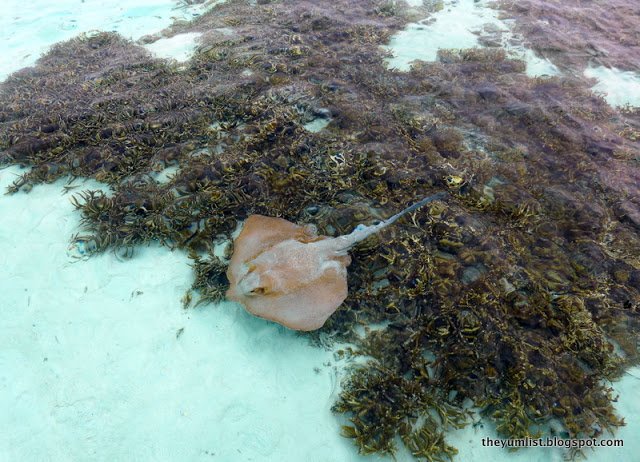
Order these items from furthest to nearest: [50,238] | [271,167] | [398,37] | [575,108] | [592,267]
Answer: [398,37]
[575,108]
[271,167]
[50,238]
[592,267]

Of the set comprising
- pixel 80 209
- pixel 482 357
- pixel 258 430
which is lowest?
pixel 258 430

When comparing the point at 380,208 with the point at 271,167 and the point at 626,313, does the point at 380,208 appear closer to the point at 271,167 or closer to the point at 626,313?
the point at 271,167

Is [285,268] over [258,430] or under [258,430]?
over

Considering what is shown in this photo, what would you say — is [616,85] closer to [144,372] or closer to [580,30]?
[580,30]

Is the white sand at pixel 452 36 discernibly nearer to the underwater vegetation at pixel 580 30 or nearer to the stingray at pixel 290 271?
the underwater vegetation at pixel 580 30

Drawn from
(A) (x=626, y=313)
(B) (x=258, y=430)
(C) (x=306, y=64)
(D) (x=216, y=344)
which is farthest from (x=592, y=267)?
(C) (x=306, y=64)

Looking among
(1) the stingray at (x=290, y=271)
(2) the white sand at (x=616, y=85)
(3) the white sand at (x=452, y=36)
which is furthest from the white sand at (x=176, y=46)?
(2) the white sand at (x=616, y=85)

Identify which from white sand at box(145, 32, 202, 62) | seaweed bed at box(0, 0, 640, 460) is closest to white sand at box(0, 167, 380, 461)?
seaweed bed at box(0, 0, 640, 460)
